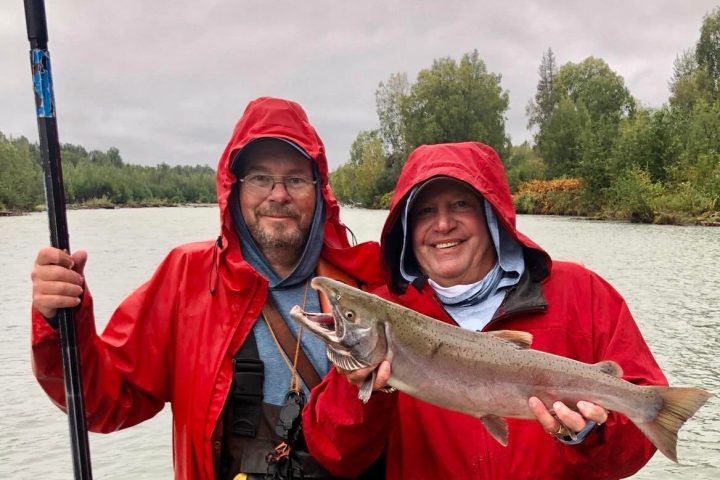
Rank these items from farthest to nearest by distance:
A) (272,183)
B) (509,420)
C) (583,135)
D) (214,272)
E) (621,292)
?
1. (583,135)
2. (621,292)
3. (272,183)
4. (214,272)
5. (509,420)

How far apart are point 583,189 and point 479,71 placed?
89.7 feet

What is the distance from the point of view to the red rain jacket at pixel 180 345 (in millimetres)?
3502

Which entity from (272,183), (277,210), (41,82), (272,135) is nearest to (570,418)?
(277,210)

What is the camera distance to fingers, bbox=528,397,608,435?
9.05ft

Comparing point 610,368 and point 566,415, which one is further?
point 610,368

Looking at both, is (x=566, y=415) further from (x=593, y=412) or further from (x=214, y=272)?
(x=214, y=272)

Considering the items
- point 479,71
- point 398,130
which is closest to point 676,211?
point 479,71

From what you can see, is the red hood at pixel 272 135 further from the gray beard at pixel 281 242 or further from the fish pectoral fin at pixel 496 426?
the fish pectoral fin at pixel 496 426

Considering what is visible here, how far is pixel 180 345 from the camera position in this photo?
374cm

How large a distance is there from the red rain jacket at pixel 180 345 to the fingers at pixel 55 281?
0.25 meters

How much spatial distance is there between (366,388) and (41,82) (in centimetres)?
214

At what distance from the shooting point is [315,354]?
3.79 metres

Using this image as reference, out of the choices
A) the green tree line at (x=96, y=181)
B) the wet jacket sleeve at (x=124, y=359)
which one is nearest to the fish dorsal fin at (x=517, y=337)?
the wet jacket sleeve at (x=124, y=359)

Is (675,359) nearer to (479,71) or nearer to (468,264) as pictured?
(468,264)
